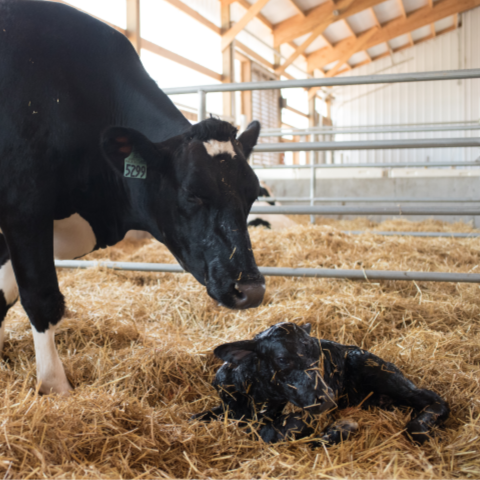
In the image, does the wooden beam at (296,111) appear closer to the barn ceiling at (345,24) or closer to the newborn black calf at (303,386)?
the barn ceiling at (345,24)

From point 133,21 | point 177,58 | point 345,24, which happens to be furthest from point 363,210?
point 345,24

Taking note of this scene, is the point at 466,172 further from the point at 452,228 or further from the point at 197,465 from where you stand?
the point at 197,465

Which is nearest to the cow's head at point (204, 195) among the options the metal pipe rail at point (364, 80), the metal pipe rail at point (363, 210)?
the metal pipe rail at point (363, 210)

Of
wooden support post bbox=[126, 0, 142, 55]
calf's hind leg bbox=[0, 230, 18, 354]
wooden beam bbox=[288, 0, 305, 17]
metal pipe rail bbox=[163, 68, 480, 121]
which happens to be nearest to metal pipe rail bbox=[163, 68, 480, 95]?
metal pipe rail bbox=[163, 68, 480, 121]

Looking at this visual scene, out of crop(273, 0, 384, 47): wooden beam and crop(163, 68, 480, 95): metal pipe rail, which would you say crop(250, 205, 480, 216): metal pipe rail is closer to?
crop(163, 68, 480, 95): metal pipe rail

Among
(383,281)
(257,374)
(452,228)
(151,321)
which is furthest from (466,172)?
(257,374)

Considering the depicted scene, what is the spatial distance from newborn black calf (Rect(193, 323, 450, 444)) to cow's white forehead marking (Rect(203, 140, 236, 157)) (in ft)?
2.44

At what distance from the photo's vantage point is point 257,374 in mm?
1871

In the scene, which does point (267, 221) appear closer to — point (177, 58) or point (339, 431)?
point (339, 431)

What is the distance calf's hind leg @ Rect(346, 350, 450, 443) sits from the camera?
1.73 meters

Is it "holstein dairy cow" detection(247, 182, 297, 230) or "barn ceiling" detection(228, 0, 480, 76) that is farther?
"barn ceiling" detection(228, 0, 480, 76)

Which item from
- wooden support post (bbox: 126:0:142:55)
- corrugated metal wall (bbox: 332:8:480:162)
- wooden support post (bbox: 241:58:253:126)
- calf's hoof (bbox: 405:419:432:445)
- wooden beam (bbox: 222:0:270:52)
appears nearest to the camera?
calf's hoof (bbox: 405:419:432:445)

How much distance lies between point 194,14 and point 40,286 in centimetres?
1120

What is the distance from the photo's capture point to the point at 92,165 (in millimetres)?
2100
